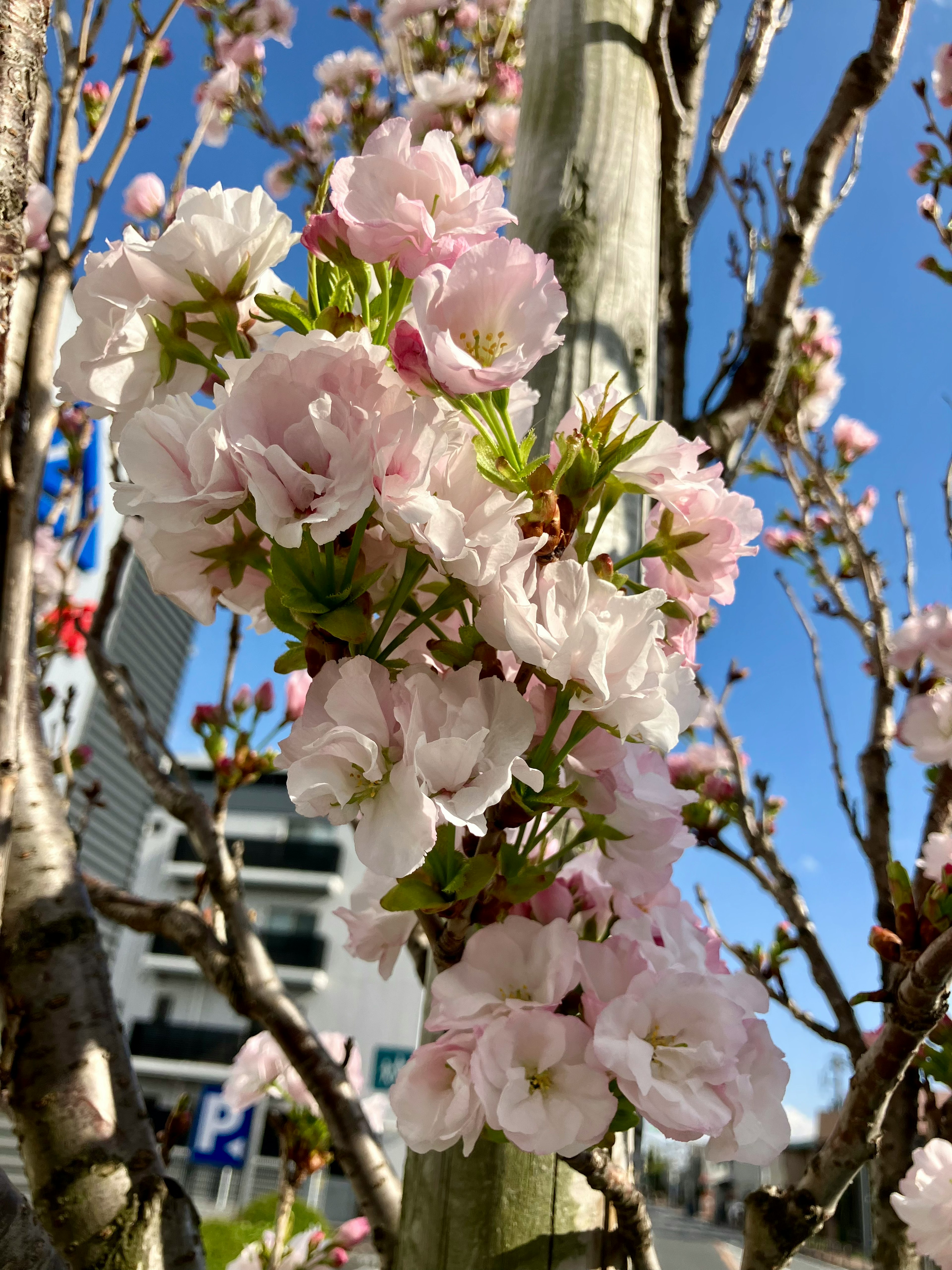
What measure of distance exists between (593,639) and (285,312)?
1.03 ft

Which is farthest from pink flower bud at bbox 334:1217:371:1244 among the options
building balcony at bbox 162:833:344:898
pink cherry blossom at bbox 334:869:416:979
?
building balcony at bbox 162:833:344:898

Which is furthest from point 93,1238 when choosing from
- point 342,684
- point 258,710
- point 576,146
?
point 258,710

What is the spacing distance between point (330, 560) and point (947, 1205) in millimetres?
942

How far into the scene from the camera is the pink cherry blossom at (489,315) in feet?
1.71

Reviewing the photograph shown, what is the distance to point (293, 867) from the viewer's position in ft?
78.4

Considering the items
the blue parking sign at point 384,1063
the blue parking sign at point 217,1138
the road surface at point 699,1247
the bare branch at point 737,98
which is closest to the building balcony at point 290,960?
the blue parking sign at point 384,1063

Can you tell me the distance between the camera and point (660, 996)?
54 centimetres

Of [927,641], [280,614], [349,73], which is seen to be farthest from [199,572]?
[349,73]

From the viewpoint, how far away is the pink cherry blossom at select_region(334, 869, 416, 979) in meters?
0.68

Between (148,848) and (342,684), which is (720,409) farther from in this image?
(148,848)

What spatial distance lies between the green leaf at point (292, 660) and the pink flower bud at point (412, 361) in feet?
0.62

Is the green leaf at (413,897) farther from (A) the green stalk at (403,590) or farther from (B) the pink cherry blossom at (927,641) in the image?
(B) the pink cherry blossom at (927,641)

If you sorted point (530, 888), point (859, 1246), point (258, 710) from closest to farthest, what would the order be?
point (530, 888) → point (258, 710) → point (859, 1246)

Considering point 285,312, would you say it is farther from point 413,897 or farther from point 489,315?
point 413,897
